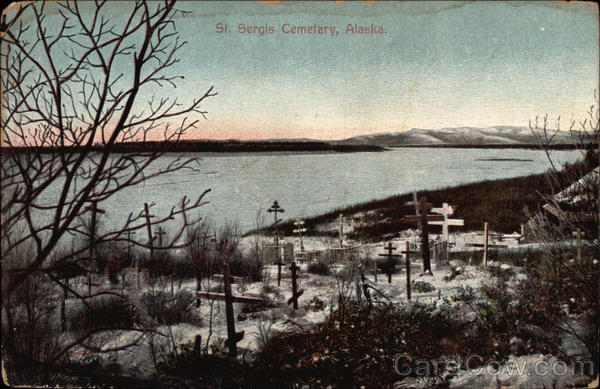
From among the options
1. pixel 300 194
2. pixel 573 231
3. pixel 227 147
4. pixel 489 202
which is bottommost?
pixel 573 231

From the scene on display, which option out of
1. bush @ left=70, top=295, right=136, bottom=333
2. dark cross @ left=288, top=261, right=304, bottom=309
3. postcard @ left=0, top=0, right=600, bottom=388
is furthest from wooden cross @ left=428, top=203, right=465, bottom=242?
bush @ left=70, top=295, right=136, bottom=333

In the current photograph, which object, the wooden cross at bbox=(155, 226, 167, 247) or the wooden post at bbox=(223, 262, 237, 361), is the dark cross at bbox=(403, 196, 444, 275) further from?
the wooden cross at bbox=(155, 226, 167, 247)

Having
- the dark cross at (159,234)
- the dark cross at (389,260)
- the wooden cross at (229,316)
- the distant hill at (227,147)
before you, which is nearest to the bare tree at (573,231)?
the dark cross at (389,260)

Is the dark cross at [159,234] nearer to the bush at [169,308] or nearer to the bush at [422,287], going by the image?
the bush at [169,308]

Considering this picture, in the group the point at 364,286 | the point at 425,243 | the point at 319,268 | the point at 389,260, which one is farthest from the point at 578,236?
the point at 319,268

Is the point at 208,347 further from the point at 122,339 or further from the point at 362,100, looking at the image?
the point at 362,100

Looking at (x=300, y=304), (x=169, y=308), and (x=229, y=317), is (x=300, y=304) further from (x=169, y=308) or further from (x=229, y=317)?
(x=169, y=308)
